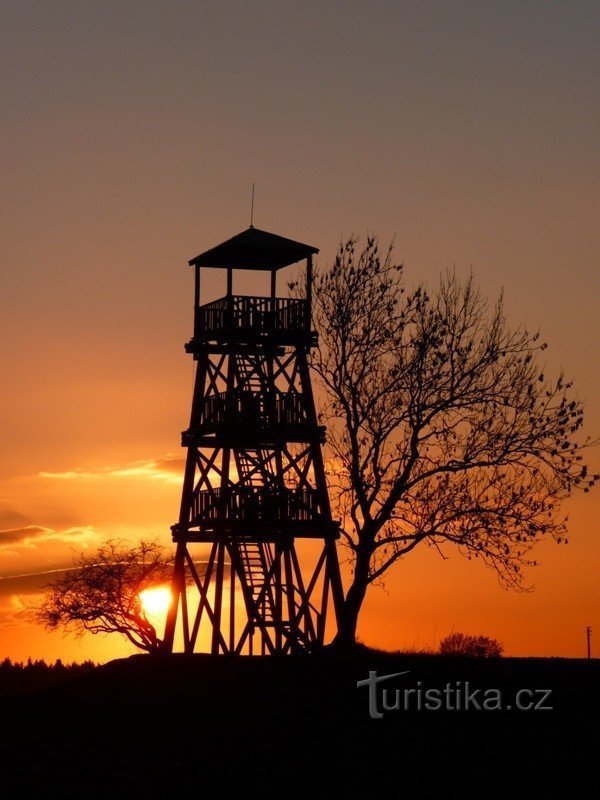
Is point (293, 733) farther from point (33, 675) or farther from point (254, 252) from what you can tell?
point (33, 675)

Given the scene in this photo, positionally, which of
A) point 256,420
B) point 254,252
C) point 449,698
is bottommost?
point 449,698

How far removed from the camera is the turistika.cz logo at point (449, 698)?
130ft

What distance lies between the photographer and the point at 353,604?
49188 millimetres

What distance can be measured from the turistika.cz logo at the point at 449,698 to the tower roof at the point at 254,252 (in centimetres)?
1505

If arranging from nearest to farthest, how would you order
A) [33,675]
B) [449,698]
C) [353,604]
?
1. [449,698]
2. [353,604]
3. [33,675]

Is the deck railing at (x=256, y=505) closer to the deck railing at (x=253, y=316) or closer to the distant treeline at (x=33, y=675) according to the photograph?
the deck railing at (x=253, y=316)

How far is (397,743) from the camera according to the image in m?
37.0

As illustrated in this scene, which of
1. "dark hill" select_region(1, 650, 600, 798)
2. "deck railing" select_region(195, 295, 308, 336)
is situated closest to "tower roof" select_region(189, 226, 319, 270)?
"deck railing" select_region(195, 295, 308, 336)

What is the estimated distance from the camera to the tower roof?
163 feet

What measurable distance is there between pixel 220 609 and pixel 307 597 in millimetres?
2957

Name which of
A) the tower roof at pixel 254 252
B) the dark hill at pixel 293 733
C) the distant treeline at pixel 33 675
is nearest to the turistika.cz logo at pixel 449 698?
the dark hill at pixel 293 733

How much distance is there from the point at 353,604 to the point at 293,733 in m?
11.9

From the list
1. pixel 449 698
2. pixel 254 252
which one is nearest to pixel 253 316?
pixel 254 252

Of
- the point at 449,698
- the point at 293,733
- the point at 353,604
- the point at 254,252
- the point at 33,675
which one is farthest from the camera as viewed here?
the point at 33,675
